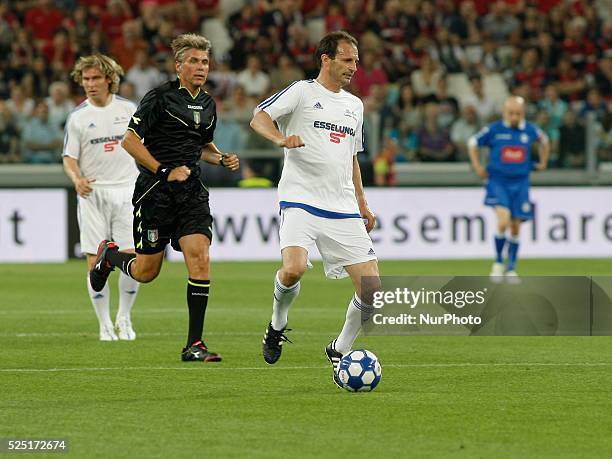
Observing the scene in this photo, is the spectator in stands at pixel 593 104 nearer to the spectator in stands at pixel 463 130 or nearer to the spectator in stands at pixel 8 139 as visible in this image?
the spectator in stands at pixel 463 130

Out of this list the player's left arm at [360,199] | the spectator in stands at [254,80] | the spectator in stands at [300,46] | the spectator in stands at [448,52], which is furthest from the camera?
the spectator in stands at [448,52]

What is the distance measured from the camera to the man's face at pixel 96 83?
11102 mm

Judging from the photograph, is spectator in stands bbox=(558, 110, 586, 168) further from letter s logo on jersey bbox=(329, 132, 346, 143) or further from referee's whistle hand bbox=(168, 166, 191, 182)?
letter s logo on jersey bbox=(329, 132, 346, 143)

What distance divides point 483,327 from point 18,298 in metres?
6.02

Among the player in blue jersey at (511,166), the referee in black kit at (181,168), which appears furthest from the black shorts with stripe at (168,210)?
the player in blue jersey at (511,166)

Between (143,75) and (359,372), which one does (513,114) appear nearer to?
(143,75)

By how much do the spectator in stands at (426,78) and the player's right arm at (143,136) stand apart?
46.5 ft

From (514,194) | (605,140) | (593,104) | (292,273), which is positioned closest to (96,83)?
(292,273)

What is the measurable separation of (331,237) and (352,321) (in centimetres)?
54

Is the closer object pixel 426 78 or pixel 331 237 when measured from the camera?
pixel 331 237

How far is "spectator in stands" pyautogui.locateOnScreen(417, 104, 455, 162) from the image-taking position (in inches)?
877

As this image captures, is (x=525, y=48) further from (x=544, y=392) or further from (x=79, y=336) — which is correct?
(x=544, y=392)

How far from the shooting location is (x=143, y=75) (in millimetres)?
22328

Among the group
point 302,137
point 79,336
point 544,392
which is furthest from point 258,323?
point 544,392
